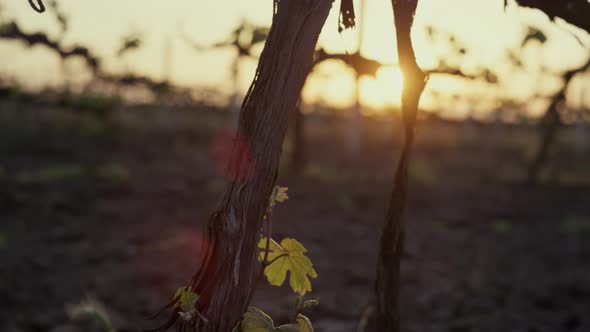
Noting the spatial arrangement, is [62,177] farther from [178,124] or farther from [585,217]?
[178,124]

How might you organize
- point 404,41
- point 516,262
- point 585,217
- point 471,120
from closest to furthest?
point 404,41 < point 516,262 < point 585,217 < point 471,120

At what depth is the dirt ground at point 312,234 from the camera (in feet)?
18.1

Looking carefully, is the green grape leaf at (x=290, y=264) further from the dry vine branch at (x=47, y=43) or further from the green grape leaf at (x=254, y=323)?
the dry vine branch at (x=47, y=43)

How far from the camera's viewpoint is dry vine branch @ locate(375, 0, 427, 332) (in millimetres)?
2158

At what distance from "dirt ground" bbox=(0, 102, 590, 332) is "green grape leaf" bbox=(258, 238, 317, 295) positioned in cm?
311

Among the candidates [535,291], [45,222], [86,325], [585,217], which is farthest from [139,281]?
[585,217]

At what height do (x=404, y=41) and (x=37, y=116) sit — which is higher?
(x=404, y=41)

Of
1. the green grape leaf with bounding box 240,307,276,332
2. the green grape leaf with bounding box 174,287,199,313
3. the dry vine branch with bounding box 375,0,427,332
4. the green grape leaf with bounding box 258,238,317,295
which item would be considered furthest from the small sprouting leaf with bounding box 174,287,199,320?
the dry vine branch with bounding box 375,0,427,332

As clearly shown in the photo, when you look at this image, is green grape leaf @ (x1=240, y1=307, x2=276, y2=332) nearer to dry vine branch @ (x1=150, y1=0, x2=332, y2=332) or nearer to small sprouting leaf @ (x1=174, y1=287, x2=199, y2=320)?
dry vine branch @ (x1=150, y1=0, x2=332, y2=332)

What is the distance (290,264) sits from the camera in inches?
78.2

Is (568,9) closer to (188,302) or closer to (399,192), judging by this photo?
(399,192)

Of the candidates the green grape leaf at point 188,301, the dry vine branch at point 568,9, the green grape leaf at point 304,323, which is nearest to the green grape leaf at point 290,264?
the green grape leaf at point 304,323

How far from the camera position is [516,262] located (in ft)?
24.2

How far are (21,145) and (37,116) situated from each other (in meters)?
4.18
